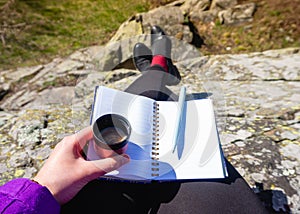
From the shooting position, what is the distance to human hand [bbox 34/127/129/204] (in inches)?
28.2

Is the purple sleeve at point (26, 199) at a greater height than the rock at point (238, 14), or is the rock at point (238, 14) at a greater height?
the rock at point (238, 14)

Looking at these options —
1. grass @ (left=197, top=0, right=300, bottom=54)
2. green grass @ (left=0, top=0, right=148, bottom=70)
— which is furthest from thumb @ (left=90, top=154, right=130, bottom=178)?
green grass @ (left=0, top=0, right=148, bottom=70)

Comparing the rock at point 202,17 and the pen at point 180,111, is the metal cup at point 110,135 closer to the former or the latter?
the pen at point 180,111

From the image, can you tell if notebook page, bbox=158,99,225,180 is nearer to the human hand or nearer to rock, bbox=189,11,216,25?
the human hand

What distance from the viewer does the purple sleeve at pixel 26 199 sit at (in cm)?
65

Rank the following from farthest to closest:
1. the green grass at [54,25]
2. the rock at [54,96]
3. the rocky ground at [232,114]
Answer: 1. the green grass at [54,25]
2. the rock at [54,96]
3. the rocky ground at [232,114]

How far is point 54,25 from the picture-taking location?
3537mm

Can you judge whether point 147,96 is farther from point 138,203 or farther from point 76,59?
point 76,59

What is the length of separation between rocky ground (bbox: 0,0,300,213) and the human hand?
0.24 metres

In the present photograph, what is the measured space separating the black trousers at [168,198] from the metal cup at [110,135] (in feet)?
0.48

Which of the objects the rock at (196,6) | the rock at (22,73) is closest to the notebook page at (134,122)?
the rock at (22,73)

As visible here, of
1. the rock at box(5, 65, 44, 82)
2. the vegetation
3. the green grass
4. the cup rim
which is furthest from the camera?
the green grass

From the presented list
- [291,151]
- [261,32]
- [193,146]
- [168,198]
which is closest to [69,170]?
[168,198]

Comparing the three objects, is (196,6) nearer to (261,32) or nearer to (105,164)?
(261,32)
